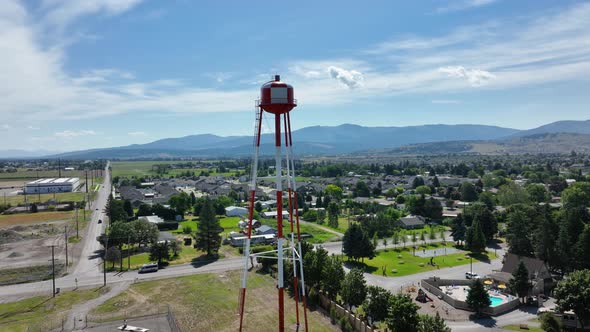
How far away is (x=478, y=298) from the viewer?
106ft

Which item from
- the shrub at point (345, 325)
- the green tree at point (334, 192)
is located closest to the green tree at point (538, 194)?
the green tree at point (334, 192)

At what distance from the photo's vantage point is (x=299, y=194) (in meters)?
105

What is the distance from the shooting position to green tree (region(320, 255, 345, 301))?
33.5m

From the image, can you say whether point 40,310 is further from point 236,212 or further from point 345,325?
point 236,212

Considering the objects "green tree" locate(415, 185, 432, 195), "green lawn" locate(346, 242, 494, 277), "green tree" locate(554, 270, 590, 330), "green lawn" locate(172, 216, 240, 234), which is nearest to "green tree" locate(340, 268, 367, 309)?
"green lawn" locate(346, 242, 494, 277)

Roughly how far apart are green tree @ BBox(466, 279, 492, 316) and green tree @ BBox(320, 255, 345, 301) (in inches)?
432

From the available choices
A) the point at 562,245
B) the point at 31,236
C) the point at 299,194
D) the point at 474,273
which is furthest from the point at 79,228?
the point at 562,245

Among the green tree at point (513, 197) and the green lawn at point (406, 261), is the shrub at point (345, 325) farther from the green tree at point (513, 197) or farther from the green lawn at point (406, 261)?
the green tree at point (513, 197)

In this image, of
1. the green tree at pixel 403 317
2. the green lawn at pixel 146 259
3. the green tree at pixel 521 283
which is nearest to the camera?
the green tree at pixel 403 317

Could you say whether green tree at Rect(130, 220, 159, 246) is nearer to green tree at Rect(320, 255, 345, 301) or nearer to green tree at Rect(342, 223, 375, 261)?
green tree at Rect(342, 223, 375, 261)

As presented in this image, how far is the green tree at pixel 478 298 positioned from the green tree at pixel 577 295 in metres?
5.10

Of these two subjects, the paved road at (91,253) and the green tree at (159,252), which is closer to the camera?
the paved road at (91,253)

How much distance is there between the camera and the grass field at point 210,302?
1206 inches

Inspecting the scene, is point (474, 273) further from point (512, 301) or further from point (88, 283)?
point (88, 283)
